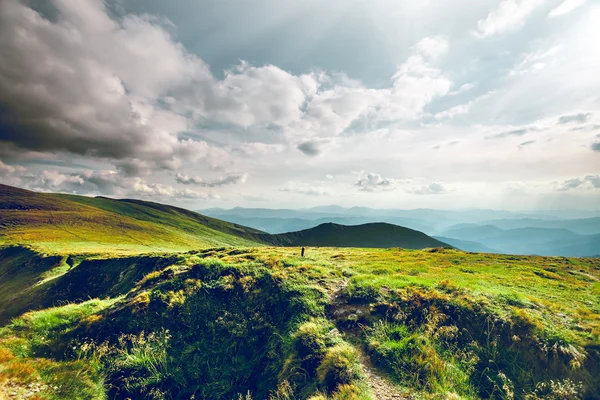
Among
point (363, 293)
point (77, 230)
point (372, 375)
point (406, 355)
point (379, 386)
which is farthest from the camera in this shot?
point (77, 230)

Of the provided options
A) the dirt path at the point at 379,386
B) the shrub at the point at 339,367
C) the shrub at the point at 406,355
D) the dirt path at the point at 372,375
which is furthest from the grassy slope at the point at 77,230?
the dirt path at the point at 379,386

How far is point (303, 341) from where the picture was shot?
37.0ft

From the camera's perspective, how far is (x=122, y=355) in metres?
11.0

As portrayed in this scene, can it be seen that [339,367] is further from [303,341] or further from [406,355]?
[406,355]

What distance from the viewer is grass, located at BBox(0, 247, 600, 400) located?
9188 millimetres

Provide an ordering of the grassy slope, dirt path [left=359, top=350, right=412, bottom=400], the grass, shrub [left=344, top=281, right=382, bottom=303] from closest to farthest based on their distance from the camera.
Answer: dirt path [left=359, top=350, right=412, bottom=400]
the grass
shrub [left=344, top=281, right=382, bottom=303]
the grassy slope

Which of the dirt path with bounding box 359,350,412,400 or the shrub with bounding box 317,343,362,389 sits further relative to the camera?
the shrub with bounding box 317,343,362,389

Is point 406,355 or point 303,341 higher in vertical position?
point 406,355

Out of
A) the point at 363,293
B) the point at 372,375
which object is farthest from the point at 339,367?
the point at 363,293

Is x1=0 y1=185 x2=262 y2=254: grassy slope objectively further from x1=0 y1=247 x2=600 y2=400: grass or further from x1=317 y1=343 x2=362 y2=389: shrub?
x1=317 y1=343 x2=362 y2=389: shrub

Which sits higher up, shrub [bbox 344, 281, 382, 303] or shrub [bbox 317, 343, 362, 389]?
shrub [bbox 344, 281, 382, 303]

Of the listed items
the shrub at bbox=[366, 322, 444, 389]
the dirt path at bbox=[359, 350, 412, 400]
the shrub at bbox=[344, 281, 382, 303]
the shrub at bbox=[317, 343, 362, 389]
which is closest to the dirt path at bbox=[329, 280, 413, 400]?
the dirt path at bbox=[359, 350, 412, 400]

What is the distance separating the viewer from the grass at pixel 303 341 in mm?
9188

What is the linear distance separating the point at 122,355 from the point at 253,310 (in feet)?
20.4
